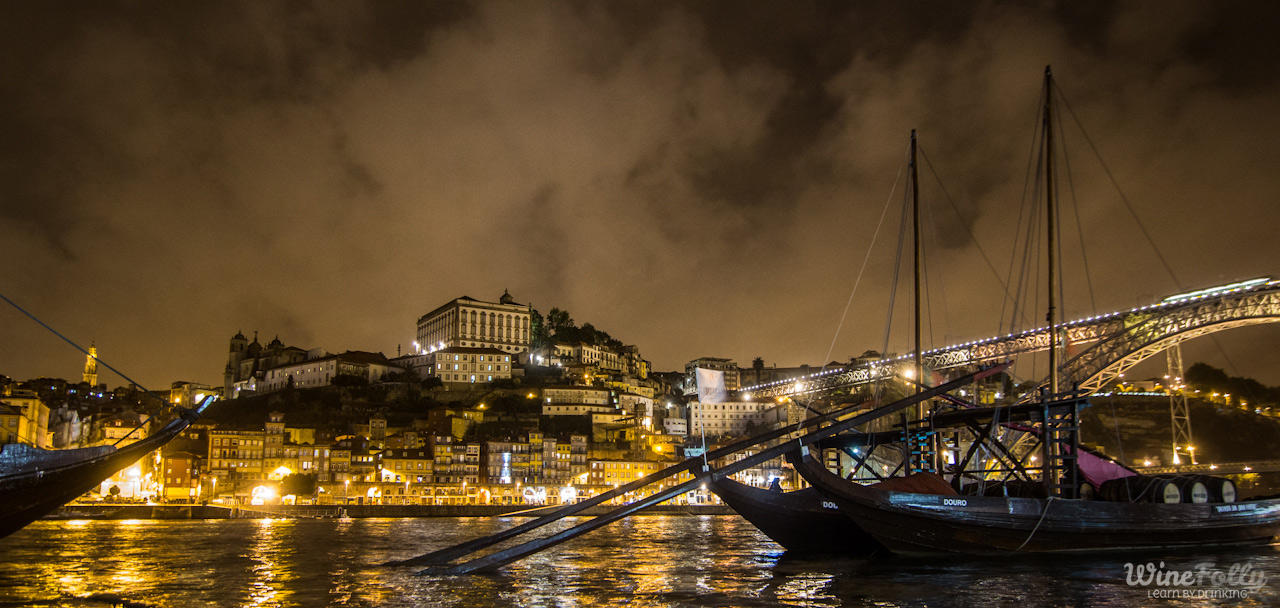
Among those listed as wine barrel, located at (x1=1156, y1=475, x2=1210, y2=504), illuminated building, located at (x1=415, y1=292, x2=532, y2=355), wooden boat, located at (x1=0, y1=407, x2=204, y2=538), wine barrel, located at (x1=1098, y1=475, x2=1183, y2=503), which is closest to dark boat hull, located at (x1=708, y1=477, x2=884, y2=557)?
wine barrel, located at (x1=1098, y1=475, x2=1183, y2=503)

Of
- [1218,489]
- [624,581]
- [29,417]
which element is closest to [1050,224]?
[1218,489]

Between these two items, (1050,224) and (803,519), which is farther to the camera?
(1050,224)

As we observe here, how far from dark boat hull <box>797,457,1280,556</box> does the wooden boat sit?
15.1 metres

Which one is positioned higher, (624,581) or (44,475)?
(44,475)

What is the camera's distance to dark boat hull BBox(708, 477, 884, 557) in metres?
21.1

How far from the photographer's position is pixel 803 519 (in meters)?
21.4

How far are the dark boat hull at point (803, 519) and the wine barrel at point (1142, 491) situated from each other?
5.80 meters

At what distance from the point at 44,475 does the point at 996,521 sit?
63.8 feet

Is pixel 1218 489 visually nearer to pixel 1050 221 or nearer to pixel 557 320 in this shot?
pixel 1050 221

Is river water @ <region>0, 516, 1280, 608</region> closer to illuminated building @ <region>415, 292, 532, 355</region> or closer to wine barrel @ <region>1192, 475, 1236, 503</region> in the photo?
wine barrel @ <region>1192, 475, 1236, 503</region>

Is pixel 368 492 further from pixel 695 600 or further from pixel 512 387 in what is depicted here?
pixel 695 600

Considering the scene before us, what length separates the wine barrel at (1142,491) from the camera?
19.2 metres

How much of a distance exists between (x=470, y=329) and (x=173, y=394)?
45374mm

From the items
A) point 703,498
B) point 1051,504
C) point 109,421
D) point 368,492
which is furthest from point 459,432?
point 1051,504
